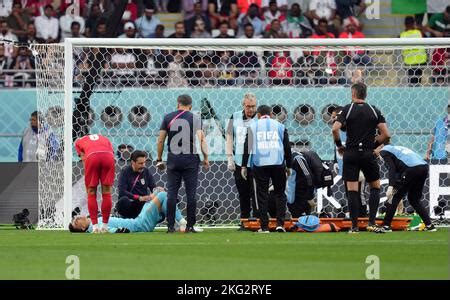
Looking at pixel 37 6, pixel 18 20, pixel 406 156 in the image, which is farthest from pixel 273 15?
pixel 406 156

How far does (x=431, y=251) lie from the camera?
1361 centimetres

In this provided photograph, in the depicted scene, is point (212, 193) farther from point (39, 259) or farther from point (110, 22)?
point (39, 259)

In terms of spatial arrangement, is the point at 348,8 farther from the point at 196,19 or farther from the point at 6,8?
the point at 6,8

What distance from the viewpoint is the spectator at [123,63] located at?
23281 mm

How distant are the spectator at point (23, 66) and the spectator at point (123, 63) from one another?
281cm

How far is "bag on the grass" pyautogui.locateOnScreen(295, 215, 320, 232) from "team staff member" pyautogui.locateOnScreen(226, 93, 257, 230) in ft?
3.36

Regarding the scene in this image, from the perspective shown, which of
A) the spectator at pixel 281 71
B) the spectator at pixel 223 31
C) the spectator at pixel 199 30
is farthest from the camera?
the spectator at pixel 199 30

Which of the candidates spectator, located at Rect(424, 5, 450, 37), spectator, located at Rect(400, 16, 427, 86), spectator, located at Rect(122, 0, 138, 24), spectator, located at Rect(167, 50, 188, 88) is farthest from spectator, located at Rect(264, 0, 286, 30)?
spectator, located at Rect(400, 16, 427, 86)

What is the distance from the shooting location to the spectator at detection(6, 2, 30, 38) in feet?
91.4

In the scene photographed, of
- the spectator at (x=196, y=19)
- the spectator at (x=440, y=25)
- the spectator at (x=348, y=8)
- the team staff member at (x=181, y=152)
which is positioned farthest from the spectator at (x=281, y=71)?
the team staff member at (x=181, y=152)

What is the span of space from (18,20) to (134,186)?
1022 cm

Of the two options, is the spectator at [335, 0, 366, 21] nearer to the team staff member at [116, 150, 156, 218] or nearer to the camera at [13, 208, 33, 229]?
the camera at [13, 208, 33, 229]

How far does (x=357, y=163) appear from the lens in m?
17.2

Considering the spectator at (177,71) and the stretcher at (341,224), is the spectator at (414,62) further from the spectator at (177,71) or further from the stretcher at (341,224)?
the stretcher at (341,224)
